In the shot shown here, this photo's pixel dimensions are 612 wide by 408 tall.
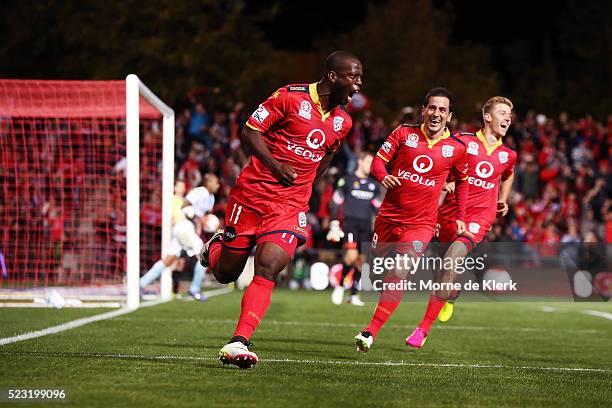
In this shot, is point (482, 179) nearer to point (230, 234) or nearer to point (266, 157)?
point (230, 234)

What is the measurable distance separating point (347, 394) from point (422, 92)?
4016cm

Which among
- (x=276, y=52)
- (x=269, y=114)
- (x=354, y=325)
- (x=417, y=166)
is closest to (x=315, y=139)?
(x=269, y=114)

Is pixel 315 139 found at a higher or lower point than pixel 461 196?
higher

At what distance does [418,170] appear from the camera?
9898 mm

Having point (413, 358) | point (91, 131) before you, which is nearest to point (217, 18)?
point (91, 131)

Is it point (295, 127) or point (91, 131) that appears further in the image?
point (91, 131)

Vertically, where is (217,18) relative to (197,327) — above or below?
above

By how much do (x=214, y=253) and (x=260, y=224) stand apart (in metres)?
0.83

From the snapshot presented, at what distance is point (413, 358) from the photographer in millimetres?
8867

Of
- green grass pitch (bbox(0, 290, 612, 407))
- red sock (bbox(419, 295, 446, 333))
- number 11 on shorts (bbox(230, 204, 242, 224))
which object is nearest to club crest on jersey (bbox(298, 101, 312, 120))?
number 11 on shorts (bbox(230, 204, 242, 224))

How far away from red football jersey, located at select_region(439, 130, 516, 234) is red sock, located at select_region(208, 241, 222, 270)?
10.9 ft

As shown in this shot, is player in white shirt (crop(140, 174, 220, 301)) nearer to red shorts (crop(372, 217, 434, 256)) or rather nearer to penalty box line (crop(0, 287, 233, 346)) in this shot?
penalty box line (crop(0, 287, 233, 346))

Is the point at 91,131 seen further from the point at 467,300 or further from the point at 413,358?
the point at 413,358

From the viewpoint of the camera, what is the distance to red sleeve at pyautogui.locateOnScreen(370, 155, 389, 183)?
969 cm
